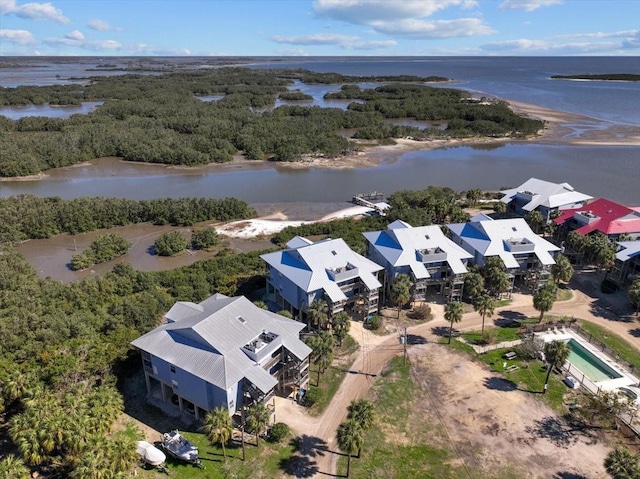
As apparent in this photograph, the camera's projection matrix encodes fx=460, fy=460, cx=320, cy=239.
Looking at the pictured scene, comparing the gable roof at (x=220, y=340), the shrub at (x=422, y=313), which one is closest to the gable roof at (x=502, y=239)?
the shrub at (x=422, y=313)

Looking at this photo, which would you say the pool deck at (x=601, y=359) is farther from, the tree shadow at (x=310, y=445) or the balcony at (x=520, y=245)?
the tree shadow at (x=310, y=445)

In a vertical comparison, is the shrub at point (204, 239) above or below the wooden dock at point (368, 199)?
below

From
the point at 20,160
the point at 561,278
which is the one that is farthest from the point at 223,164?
the point at 561,278

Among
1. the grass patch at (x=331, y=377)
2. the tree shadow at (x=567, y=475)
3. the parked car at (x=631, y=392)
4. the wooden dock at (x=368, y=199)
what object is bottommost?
the tree shadow at (x=567, y=475)

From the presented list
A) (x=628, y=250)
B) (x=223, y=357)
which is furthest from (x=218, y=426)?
(x=628, y=250)

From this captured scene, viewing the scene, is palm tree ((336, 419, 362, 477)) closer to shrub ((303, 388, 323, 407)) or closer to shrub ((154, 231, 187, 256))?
shrub ((303, 388, 323, 407))

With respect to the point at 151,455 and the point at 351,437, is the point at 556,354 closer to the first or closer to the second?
the point at 351,437
